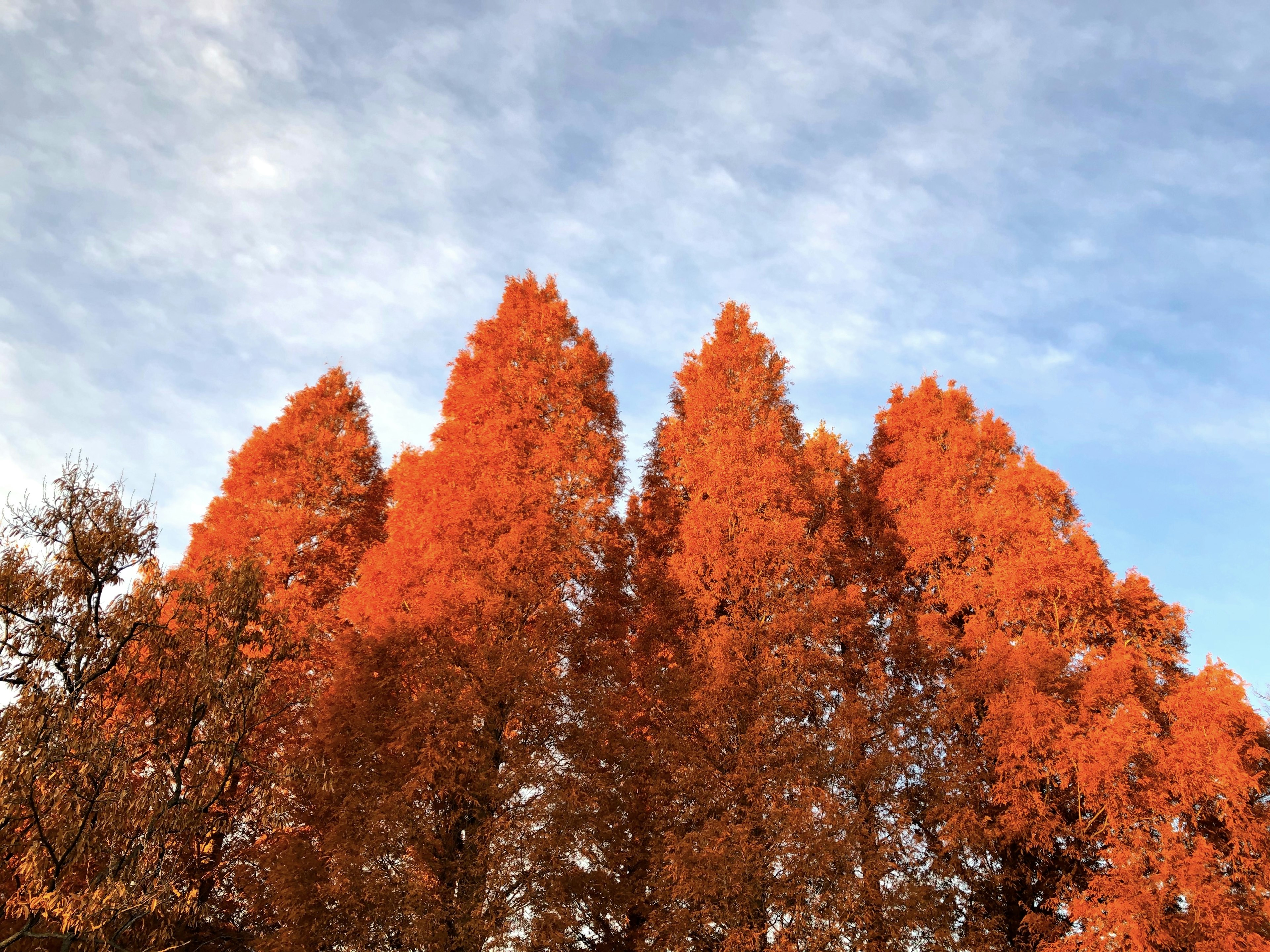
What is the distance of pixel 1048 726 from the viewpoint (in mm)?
15938

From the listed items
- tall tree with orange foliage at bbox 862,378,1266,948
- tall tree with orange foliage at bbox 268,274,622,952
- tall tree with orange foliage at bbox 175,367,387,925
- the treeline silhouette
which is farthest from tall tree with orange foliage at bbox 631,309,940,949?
tall tree with orange foliage at bbox 175,367,387,925

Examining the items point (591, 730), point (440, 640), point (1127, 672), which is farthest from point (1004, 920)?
point (440, 640)

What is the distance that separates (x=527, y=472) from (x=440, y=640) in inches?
165

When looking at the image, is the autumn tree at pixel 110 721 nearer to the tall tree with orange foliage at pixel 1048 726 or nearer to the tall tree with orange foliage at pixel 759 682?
the tall tree with orange foliage at pixel 759 682

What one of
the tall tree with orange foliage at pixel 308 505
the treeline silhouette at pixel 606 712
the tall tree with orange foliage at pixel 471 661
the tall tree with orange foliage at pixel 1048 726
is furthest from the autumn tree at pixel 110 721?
the tall tree with orange foliage at pixel 1048 726

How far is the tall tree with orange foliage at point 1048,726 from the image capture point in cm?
1451

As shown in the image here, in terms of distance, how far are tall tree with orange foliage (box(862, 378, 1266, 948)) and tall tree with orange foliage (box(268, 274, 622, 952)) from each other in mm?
8206

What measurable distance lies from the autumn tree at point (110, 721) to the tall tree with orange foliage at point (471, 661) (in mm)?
1999

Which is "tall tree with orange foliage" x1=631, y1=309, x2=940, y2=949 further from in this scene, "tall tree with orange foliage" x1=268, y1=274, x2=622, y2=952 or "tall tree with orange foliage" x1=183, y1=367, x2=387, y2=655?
"tall tree with orange foliage" x1=183, y1=367, x2=387, y2=655

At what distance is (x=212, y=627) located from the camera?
12.9 m

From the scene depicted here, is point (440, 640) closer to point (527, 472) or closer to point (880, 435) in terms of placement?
point (527, 472)

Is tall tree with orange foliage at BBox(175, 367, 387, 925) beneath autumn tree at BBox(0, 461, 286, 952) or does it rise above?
above

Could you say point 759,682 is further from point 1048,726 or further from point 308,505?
point 308,505

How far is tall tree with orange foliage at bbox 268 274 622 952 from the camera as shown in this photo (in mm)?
12562
